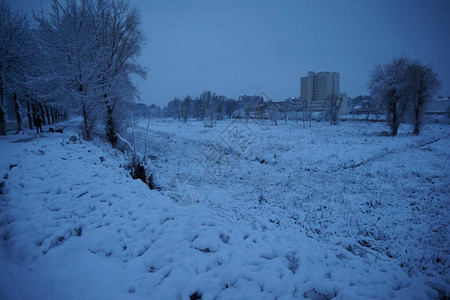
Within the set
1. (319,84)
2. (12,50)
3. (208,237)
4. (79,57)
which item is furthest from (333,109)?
(319,84)

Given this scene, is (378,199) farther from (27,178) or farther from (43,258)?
(27,178)

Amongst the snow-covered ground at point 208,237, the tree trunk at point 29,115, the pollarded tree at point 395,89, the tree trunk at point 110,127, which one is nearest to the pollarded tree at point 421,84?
the pollarded tree at point 395,89

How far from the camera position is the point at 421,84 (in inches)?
1041

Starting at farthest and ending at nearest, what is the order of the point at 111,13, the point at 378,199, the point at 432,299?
the point at 111,13
the point at 378,199
the point at 432,299

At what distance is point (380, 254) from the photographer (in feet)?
17.7

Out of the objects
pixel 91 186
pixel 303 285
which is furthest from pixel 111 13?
pixel 303 285

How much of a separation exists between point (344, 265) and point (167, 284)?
375cm

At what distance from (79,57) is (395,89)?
3584 cm

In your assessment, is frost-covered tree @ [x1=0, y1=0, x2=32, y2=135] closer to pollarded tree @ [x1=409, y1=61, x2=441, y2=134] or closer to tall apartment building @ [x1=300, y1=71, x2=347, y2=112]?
pollarded tree @ [x1=409, y1=61, x2=441, y2=134]

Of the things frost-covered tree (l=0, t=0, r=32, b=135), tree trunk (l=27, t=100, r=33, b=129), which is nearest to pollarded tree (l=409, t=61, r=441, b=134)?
frost-covered tree (l=0, t=0, r=32, b=135)

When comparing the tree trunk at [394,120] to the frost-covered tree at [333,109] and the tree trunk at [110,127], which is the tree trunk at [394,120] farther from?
the tree trunk at [110,127]

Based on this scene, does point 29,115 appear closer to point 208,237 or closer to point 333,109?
point 208,237

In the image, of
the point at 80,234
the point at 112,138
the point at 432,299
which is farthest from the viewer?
the point at 112,138

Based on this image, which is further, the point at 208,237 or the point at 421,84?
the point at 421,84
